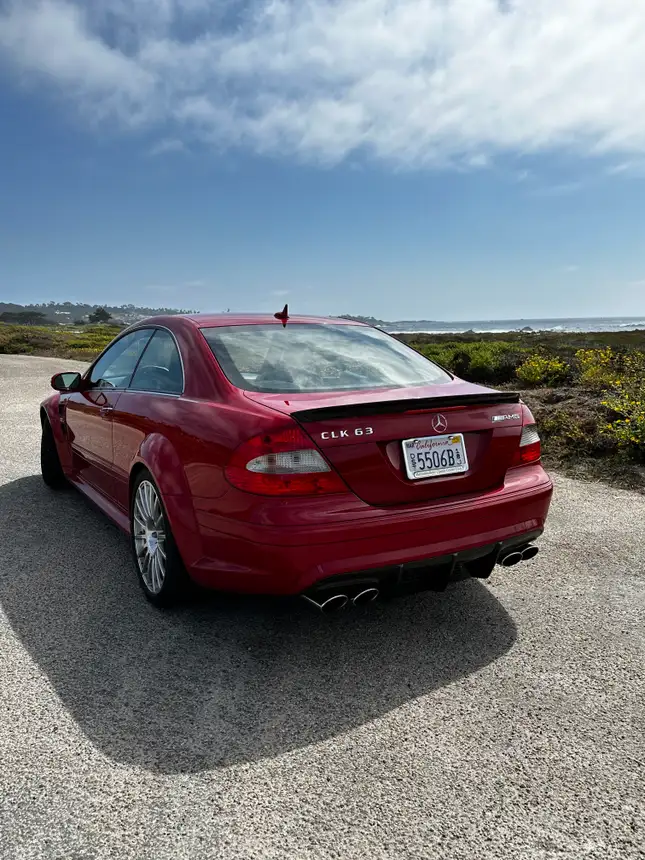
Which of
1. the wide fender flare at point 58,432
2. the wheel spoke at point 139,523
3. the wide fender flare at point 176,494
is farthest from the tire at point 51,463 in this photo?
the wide fender flare at point 176,494

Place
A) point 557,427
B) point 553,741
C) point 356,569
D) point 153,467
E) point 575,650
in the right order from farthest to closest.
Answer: point 557,427 → point 153,467 → point 575,650 → point 356,569 → point 553,741

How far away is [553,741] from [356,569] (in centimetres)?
92

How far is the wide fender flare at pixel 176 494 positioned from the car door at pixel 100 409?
3.11 feet

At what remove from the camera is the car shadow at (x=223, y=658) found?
2393mm

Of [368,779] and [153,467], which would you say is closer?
[368,779]

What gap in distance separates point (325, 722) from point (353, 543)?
67 cm

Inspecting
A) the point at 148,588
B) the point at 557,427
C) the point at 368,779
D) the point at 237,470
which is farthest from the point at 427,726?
the point at 557,427

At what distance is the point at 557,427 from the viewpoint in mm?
7430

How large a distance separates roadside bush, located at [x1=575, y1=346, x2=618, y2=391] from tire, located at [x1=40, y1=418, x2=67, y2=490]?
21.2 feet

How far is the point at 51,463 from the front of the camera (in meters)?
5.70

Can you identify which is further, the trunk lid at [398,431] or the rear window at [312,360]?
the rear window at [312,360]

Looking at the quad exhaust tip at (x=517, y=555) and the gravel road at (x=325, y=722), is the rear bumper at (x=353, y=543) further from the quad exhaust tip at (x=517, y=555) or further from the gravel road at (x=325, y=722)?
the gravel road at (x=325, y=722)

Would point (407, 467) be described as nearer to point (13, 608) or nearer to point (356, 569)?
point (356, 569)

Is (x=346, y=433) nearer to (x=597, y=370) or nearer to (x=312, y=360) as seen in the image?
(x=312, y=360)
